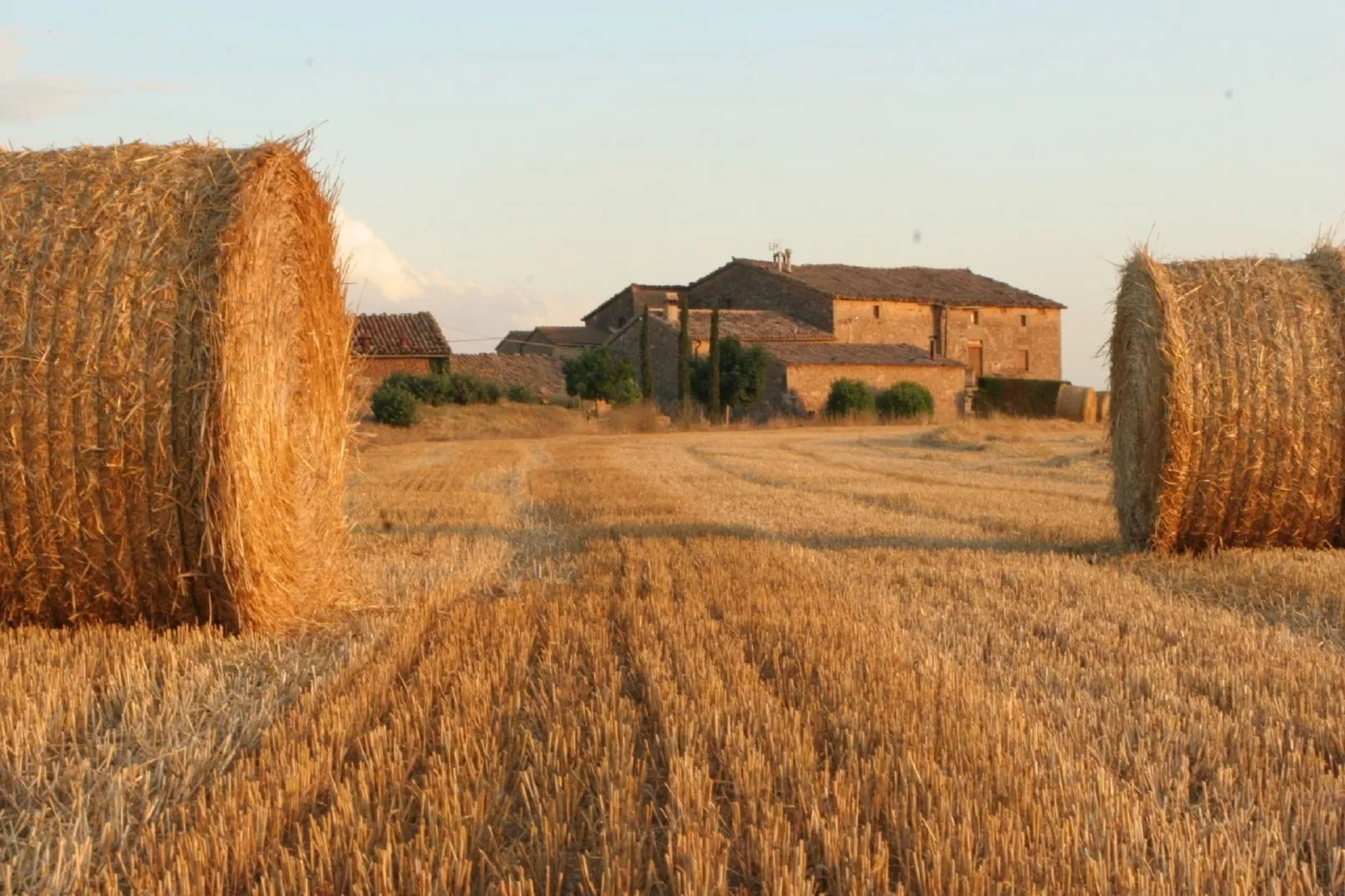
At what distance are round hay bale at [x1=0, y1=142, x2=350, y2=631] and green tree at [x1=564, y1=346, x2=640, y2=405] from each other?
→ 4002 centimetres

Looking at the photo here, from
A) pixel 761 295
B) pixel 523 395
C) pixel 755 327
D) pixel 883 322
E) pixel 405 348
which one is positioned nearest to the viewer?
pixel 405 348

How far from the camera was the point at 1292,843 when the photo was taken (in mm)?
3066

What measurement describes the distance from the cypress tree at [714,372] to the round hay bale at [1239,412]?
36993 millimetres

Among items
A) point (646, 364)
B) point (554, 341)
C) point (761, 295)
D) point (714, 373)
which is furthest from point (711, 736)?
point (554, 341)

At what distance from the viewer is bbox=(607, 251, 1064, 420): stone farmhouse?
50.0 m

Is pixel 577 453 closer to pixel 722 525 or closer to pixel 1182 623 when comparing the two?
pixel 722 525

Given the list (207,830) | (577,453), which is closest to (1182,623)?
(207,830)

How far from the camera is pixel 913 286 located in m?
62.3

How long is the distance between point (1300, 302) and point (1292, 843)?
6571mm

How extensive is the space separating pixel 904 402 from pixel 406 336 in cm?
1932

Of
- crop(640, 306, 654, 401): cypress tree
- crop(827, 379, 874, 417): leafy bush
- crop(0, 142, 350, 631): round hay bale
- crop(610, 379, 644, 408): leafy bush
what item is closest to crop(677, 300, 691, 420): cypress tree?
crop(640, 306, 654, 401): cypress tree

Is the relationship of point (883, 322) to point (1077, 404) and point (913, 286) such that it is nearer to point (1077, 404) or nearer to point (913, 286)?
point (913, 286)

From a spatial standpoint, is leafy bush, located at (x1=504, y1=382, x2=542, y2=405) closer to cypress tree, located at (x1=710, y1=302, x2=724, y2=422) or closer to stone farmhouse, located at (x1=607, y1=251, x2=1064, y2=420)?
stone farmhouse, located at (x1=607, y1=251, x2=1064, y2=420)

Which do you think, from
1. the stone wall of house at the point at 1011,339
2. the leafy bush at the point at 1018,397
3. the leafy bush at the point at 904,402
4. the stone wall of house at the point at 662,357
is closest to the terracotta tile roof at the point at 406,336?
the stone wall of house at the point at 662,357
